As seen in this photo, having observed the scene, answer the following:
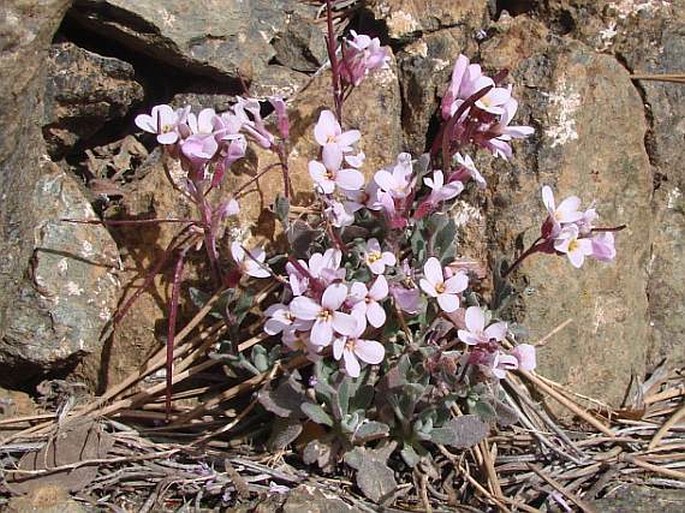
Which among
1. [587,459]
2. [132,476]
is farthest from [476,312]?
[132,476]

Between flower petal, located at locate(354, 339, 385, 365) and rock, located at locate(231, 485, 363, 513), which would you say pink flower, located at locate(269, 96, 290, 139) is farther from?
rock, located at locate(231, 485, 363, 513)

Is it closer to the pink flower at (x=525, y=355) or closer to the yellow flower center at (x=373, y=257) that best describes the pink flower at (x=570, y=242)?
the pink flower at (x=525, y=355)

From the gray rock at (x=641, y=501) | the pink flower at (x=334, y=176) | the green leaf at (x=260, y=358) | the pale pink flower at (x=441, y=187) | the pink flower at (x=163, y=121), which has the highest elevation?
the pink flower at (x=163, y=121)

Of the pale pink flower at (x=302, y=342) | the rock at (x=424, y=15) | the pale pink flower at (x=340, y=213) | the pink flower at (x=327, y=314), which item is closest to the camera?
the pink flower at (x=327, y=314)

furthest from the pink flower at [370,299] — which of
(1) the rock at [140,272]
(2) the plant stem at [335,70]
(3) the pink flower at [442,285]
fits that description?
(1) the rock at [140,272]

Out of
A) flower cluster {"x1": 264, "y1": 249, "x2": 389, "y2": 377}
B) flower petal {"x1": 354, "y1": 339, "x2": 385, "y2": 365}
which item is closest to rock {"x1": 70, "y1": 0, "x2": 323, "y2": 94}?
flower cluster {"x1": 264, "y1": 249, "x2": 389, "y2": 377}

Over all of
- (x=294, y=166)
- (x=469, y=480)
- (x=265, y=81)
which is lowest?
(x=469, y=480)

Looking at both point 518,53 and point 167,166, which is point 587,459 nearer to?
point 518,53
